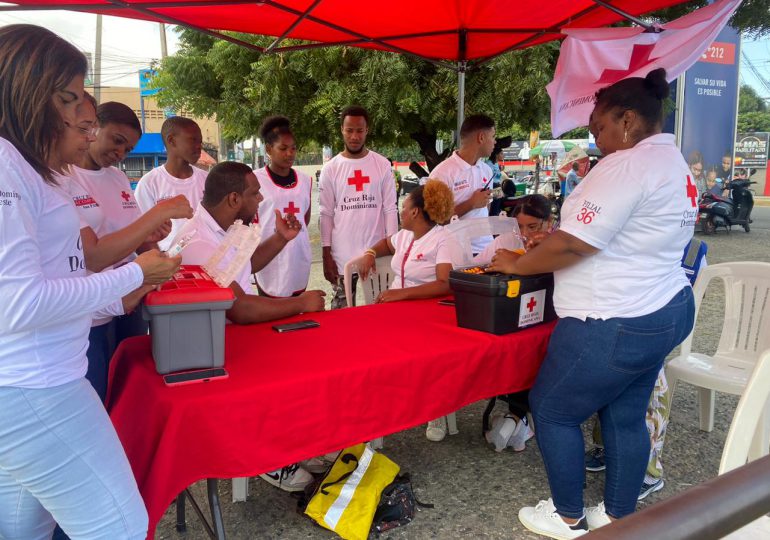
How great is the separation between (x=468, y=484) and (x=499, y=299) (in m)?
0.96

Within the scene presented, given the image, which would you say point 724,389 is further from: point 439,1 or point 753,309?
point 439,1

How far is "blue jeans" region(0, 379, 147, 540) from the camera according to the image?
1145mm

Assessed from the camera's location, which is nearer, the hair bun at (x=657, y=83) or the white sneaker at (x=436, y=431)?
the hair bun at (x=657, y=83)

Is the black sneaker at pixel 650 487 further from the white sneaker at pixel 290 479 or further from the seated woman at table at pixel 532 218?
the white sneaker at pixel 290 479

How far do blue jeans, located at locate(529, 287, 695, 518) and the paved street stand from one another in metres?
0.35

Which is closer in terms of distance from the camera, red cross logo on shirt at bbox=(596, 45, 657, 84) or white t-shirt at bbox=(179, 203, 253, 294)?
white t-shirt at bbox=(179, 203, 253, 294)

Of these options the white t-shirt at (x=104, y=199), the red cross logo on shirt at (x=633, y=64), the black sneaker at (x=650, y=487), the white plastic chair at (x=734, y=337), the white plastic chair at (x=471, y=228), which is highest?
the red cross logo on shirt at (x=633, y=64)

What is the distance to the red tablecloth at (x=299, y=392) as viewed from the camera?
5.24 feet

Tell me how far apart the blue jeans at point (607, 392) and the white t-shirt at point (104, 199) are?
1763 mm

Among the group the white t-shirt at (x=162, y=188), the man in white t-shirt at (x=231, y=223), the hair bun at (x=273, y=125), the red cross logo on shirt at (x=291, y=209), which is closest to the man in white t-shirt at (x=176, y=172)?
the white t-shirt at (x=162, y=188)

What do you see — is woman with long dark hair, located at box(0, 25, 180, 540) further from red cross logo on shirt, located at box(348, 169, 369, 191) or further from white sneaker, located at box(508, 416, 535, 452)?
red cross logo on shirt, located at box(348, 169, 369, 191)

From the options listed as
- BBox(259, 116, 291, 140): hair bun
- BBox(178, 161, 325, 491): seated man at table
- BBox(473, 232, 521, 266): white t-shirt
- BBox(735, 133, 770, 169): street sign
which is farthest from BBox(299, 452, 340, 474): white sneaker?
BBox(735, 133, 770, 169): street sign

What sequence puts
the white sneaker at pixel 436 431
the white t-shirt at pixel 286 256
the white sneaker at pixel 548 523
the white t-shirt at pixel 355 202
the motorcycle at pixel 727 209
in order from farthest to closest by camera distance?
the motorcycle at pixel 727 209 → the white t-shirt at pixel 355 202 → the white t-shirt at pixel 286 256 → the white sneaker at pixel 436 431 → the white sneaker at pixel 548 523

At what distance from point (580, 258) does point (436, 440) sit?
57.7 inches
